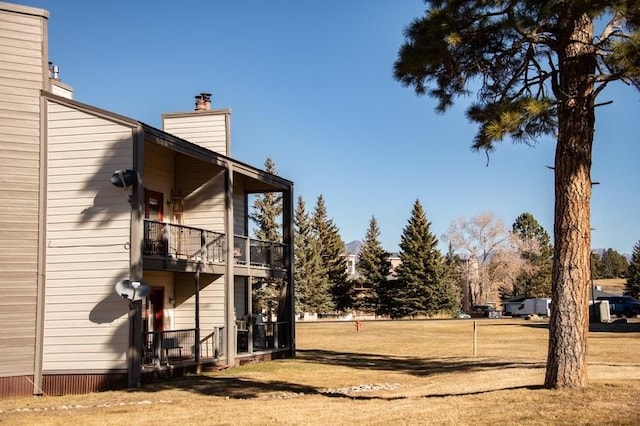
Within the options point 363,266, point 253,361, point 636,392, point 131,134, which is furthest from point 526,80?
point 363,266

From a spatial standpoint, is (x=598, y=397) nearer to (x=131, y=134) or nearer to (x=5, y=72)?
(x=131, y=134)

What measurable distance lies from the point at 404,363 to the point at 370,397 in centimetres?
961

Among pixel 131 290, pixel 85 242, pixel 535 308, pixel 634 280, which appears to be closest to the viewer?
pixel 131 290

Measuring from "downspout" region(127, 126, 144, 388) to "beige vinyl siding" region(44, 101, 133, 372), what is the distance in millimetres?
143

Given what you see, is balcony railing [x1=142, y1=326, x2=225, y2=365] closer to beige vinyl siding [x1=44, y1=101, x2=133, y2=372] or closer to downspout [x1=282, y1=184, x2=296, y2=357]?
beige vinyl siding [x1=44, y1=101, x2=133, y2=372]

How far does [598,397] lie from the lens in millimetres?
9898

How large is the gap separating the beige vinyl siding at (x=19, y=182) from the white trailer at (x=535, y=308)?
5896cm

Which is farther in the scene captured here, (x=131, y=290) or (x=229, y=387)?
(x=229, y=387)

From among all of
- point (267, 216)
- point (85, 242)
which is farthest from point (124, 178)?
point (267, 216)

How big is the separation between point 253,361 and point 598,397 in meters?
14.3

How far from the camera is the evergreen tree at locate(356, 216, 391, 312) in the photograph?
7244 centimetres

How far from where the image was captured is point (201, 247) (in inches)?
808

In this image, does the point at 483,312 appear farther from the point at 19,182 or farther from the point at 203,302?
the point at 19,182

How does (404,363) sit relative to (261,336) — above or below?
below
